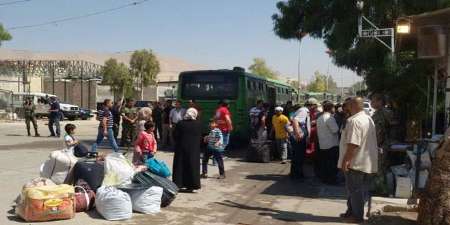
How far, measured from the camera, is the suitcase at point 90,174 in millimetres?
8828

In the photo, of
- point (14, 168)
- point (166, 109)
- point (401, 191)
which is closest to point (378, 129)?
point (401, 191)

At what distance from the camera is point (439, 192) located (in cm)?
673

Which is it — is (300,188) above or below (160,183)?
below

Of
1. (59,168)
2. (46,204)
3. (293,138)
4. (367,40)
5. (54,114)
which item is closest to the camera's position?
(46,204)

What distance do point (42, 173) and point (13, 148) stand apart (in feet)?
33.7

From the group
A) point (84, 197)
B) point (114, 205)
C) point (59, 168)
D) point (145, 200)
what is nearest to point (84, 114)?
point (59, 168)

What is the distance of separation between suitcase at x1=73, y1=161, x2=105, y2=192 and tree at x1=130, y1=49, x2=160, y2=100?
2615 inches

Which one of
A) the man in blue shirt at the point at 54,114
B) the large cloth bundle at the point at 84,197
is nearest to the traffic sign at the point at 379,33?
the large cloth bundle at the point at 84,197

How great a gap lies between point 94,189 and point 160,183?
3.19 feet

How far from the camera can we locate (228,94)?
64.8ft

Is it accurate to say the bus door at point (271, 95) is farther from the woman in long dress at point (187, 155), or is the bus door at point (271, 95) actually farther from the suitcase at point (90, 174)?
the suitcase at point (90, 174)

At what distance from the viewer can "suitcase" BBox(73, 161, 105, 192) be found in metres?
8.83

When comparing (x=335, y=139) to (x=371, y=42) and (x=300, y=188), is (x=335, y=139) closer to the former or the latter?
(x=300, y=188)

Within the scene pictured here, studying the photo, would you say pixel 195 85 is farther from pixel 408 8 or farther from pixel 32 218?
pixel 32 218
